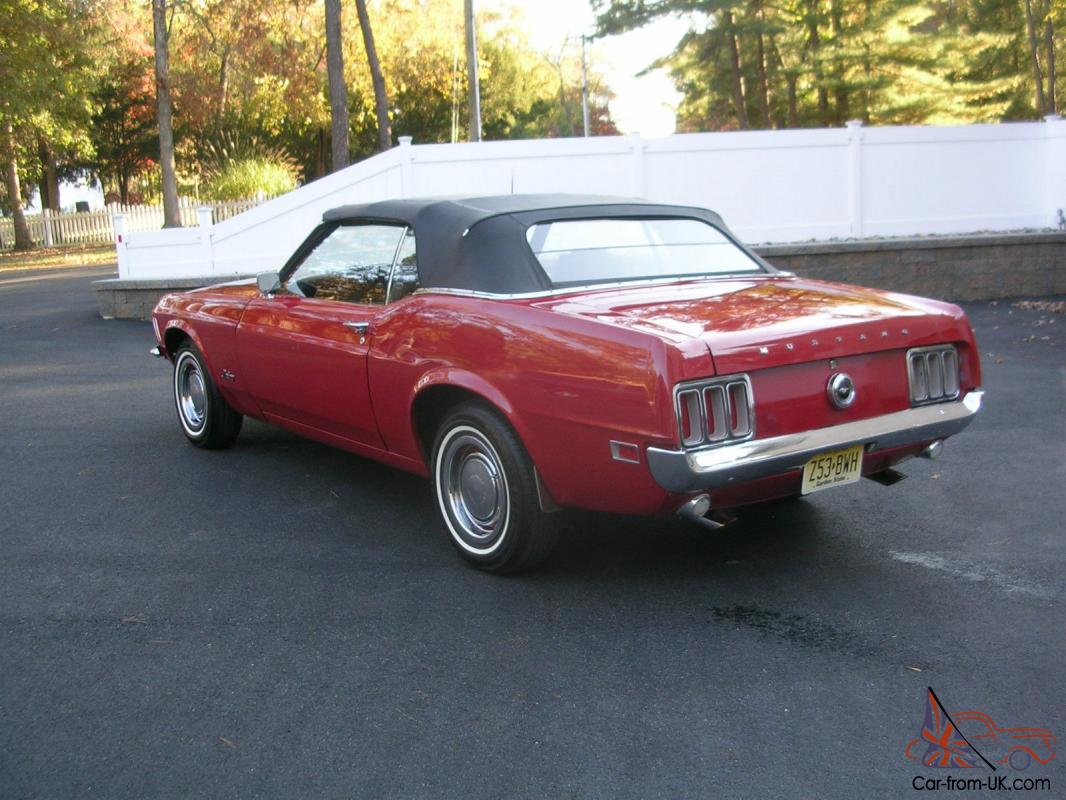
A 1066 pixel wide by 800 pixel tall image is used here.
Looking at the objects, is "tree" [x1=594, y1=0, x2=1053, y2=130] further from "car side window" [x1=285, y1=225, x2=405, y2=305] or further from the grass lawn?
"car side window" [x1=285, y1=225, x2=405, y2=305]

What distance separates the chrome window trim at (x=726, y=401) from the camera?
3775 mm

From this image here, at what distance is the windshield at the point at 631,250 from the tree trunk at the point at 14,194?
34109 mm

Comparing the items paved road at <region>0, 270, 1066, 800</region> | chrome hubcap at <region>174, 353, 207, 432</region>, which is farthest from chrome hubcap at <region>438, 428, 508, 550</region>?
chrome hubcap at <region>174, 353, 207, 432</region>

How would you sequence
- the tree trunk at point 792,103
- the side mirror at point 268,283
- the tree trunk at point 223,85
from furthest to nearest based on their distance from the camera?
1. the tree trunk at point 223,85
2. the tree trunk at point 792,103
3. the side mirror at point 268,283

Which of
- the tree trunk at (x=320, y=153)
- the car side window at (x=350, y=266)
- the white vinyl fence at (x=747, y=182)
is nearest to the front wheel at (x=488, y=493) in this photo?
the car side window at (x=350, y=266)

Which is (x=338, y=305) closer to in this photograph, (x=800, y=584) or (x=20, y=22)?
(x=800, y=584)

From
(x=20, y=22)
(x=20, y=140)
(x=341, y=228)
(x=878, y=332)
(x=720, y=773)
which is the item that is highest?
(x=20, y=22)

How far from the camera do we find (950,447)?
6.48 meters

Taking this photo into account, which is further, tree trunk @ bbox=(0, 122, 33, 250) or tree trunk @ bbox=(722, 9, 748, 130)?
tree trunk @ bbox=(0, 122, 33, 250)

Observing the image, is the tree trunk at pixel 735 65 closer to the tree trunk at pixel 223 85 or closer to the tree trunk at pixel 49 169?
the tree trunk at pixel 223 85

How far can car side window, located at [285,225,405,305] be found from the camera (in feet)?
17.3

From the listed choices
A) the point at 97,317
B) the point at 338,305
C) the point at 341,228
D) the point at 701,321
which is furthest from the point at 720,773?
the point at 97,317

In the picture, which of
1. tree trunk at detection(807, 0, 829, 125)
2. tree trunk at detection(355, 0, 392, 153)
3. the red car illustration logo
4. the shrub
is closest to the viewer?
the red car illustration logo

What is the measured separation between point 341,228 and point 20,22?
2739 centimetres
